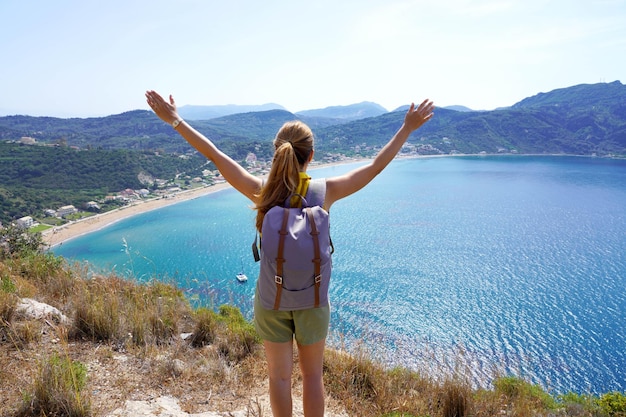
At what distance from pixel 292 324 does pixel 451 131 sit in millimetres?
113042

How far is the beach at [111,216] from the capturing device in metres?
31.6

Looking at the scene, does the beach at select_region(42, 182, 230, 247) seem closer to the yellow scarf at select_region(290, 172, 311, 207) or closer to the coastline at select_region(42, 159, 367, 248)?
the coastline at select_region(42, 159, 367, 248)

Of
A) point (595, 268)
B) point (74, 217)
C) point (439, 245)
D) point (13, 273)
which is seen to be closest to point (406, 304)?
point (439, 245)

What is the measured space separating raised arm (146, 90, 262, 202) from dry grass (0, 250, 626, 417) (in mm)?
1188

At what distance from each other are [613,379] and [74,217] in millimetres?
43218

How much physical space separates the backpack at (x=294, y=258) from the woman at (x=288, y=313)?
0.06 metres

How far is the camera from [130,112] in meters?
117

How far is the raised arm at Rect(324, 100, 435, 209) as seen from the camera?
4.58 ft

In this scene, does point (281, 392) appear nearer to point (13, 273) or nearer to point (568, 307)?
point (13, 273)

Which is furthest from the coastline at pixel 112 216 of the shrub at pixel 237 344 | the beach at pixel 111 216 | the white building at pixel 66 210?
the shrub at pixel 237 344

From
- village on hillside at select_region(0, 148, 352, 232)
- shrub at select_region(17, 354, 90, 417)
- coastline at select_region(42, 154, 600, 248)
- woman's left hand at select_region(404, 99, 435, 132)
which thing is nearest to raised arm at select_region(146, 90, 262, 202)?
woman's left hand at select_region(404, 99, 435, 132)

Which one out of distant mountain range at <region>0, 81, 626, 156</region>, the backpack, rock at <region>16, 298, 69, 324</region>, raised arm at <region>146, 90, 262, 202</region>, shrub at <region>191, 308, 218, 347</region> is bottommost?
shrub at <region>191, 308, 218, 347</region>

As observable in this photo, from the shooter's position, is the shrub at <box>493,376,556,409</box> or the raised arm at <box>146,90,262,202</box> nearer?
the raised arm at <box>146,90,262,202</box>

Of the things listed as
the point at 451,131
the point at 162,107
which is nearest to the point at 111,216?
the point at 162,107
